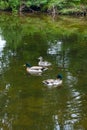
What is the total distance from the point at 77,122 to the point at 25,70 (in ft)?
23.2

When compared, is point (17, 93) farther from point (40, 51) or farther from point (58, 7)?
point (58, 7)

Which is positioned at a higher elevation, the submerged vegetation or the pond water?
the pond water

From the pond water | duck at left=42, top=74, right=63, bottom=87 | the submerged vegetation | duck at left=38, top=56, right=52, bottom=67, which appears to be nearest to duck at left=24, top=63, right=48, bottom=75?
the pond water

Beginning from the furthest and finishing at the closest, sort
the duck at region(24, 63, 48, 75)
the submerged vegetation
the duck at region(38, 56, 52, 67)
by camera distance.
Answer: the submerged vegetation < the duck at region(38, 56, 52, 67) < the duck at region(24, 63, 48, 75)

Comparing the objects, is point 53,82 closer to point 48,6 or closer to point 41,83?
point 41,83

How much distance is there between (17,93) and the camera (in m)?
15.0

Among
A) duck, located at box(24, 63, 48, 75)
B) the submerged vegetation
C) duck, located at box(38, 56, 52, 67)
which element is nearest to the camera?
duck, located at box(24, 63, 48, 75)

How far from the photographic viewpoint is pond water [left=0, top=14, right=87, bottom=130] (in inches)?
487

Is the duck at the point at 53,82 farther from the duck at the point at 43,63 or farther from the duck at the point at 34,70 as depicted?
the duck at the point at 43,63

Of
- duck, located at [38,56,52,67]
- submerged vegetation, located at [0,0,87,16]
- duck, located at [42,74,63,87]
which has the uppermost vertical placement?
duck, located at [42,74,63,87]

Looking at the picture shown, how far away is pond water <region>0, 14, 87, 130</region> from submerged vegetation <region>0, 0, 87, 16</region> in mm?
14102

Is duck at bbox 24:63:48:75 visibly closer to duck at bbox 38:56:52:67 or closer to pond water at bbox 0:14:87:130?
pond water at bbox 0:14:87:130

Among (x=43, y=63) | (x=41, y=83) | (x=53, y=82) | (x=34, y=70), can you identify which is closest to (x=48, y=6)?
(x=43, y=63)

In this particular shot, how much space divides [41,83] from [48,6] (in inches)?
1222
